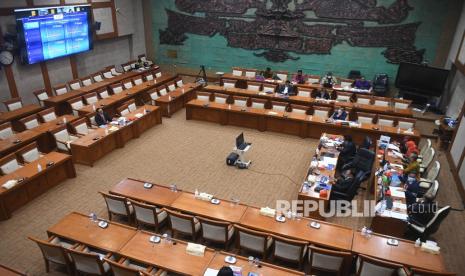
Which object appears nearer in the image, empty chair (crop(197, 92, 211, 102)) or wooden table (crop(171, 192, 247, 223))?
wooden table (crop(171, 192, 247, 223))

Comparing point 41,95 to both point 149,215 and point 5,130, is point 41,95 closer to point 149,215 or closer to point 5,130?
point 5,130

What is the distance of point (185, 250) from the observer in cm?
596

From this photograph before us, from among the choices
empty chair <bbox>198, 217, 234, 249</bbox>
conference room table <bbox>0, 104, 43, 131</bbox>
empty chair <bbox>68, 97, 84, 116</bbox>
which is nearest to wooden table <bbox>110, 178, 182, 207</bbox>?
empty chair <bbox>198, 217, 234, 249</bbox>

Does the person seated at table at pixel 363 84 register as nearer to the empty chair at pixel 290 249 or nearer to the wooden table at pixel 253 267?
the empty chair at pixel 290 249

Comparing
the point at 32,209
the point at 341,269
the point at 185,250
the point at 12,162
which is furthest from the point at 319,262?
the point at 12,162

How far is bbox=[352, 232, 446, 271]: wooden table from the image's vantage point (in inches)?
227

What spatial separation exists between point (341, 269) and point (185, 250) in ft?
9.09

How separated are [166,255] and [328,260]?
281 cm

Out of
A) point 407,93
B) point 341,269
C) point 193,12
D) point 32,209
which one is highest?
point 193,12

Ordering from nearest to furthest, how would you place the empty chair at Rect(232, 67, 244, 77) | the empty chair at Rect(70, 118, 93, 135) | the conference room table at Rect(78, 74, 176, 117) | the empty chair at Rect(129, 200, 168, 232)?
1. the empty chair at Rect(129, 200, 168, 232)
2. the empty chair at Rect(70, 118, 93, 135)
3. the conference room table at Rect(78, 74, 176, 117)
4. the empty chair at Rect(232, 67, 244, 77)

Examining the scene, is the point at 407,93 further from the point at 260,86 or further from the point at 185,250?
the point at 185,250

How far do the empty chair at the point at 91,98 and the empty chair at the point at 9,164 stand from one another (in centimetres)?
463

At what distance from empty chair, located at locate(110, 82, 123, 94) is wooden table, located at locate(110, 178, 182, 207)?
297 inches

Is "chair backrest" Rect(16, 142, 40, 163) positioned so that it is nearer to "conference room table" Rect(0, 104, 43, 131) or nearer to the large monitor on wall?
"conference room table" Rect(0, 104, 43, 131)
